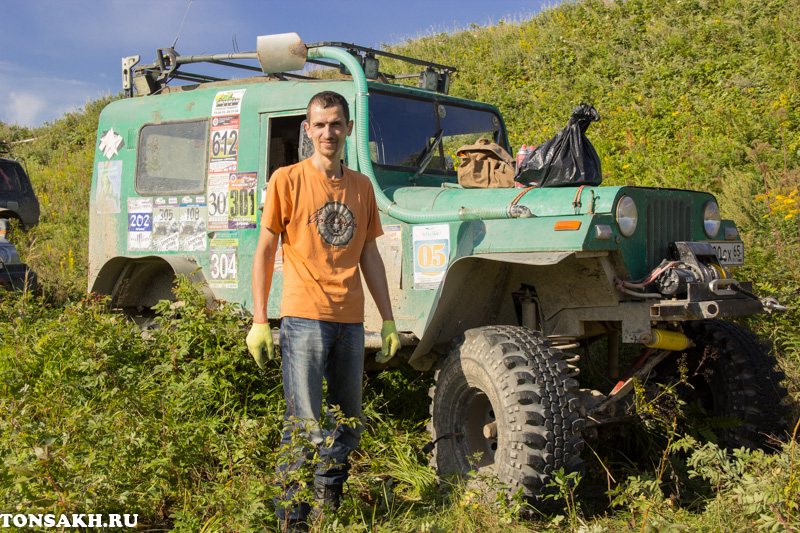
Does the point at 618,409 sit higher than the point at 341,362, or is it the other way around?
the point at 341,362

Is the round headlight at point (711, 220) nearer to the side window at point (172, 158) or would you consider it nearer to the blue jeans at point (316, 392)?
the blue jeans at point (316, 392)

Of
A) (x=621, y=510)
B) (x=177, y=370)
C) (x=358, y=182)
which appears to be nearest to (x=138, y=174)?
(x=177, y=370)

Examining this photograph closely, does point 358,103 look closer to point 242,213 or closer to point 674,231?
point 242,213

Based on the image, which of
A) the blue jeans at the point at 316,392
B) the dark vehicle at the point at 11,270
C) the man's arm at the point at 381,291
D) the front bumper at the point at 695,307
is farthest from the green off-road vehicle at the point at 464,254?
the dark vehicle at the point at 11,270

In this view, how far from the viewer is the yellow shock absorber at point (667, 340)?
12.3 feet

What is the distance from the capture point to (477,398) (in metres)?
4.09

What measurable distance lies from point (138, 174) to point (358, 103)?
200 centimetres

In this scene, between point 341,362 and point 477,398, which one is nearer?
point 341,362

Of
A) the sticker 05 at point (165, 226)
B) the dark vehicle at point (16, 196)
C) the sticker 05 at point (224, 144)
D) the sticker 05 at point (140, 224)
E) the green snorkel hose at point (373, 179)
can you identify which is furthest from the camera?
the dark vehicle at point (16, 196)

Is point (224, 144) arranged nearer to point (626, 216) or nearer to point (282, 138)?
point (282, 138)

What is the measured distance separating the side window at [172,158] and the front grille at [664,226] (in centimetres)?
301

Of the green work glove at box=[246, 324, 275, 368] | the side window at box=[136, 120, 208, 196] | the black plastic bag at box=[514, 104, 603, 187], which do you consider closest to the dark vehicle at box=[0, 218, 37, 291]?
the side window at box=[136, 120, 208, 196]

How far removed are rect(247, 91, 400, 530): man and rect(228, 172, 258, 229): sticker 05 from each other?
4.99 feet

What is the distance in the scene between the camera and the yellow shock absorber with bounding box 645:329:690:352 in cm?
376
